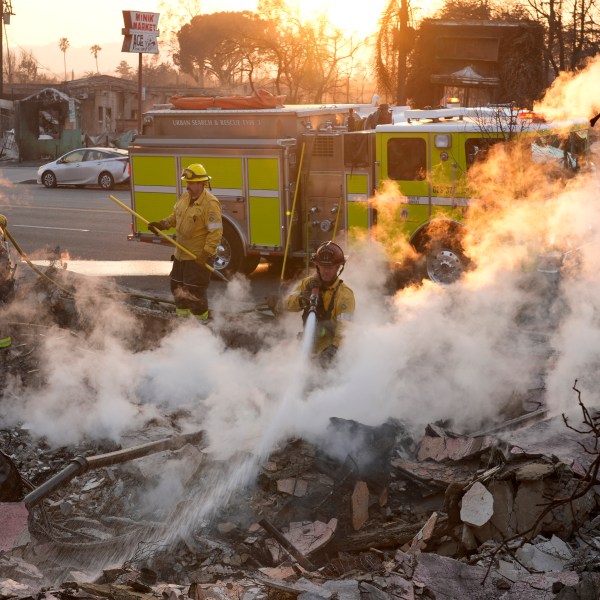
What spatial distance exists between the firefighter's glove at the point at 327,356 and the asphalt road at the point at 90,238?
4.48 m

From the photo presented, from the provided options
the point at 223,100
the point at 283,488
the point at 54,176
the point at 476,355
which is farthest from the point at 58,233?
the point at 283,488

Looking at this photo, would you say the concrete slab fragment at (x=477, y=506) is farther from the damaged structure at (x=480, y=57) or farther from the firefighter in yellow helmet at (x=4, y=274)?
the damaged structure at (x=480, y=57)

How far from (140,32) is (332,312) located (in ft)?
58.3

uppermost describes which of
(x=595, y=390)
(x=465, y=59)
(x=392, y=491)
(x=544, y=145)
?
(x=465, y=59)

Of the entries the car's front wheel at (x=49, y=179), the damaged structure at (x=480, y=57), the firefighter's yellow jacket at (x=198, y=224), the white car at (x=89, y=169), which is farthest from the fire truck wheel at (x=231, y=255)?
the car's front wheel at (x=49, y=179)

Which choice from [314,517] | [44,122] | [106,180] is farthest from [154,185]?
[44,122]

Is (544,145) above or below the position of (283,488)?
above

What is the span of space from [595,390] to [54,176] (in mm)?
21455

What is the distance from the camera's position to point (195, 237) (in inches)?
396

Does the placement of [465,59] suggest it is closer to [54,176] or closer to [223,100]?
[54,176]

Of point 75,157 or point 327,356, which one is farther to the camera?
point 75,157

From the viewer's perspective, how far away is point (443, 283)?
37.9 feet

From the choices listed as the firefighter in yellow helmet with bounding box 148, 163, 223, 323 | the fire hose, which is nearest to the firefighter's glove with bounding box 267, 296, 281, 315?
the firefighter in yellow helmet with bounding box 148, 163, 223, 323

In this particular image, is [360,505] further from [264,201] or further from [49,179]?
[49,179]
